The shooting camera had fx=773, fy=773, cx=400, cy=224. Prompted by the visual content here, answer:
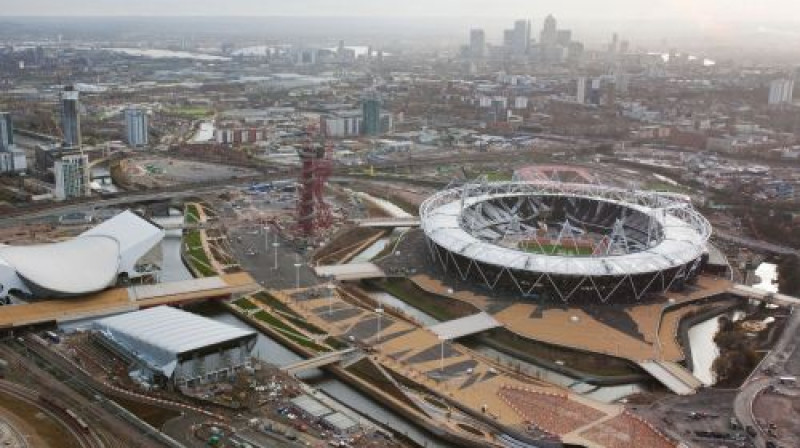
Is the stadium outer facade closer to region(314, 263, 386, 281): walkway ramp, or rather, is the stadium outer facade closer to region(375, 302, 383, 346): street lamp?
region(314, 263, 386, 281): walkway ramp

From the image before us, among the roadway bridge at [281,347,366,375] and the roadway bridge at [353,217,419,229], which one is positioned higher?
the roadway bridge at [353,217,419,229]

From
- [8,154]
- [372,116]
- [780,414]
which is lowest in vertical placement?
[780,414]

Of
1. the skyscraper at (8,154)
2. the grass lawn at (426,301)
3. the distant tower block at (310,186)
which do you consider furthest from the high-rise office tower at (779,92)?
the skyscraper at (8,154)

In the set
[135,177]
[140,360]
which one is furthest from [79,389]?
[135,177]

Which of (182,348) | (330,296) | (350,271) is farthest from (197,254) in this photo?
(182,348)

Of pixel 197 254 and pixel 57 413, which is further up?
pixel 197 254

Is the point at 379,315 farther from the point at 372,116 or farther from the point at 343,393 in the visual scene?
the point at 372,116

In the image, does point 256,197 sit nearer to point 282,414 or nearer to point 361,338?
point 361,338

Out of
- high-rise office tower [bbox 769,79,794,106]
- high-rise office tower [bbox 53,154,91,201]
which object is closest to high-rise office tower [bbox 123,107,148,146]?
high-rise office tower [bbox 53,154,91,201]
